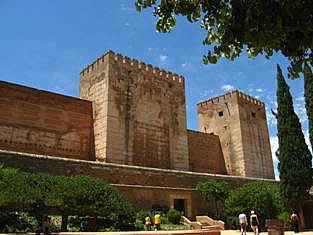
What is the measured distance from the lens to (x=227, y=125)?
25062 millimetres

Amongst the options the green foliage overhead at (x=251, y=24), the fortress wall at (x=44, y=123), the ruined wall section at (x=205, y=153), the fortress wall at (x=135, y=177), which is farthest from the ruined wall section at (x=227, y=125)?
the green foliage overhead at (x=251, y=24)

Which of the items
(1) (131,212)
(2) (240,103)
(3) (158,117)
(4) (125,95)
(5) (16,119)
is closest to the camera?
(1) (131,212)

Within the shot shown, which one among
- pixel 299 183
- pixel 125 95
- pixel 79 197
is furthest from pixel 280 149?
pixel 79 197

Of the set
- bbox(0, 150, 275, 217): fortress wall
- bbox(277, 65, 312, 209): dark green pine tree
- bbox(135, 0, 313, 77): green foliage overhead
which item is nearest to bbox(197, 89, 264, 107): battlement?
bbox(277, 65, 312, 209): dark green pine tree

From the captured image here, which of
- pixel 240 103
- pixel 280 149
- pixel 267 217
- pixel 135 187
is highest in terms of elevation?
pixel 240 103

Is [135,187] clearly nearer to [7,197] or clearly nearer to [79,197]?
[79,197]

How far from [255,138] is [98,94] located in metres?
13.0

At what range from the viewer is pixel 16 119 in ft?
50.3

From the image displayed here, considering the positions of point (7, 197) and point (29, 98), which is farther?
point (29, 98)

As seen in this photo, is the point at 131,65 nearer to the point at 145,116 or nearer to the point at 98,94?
the point at 98,94

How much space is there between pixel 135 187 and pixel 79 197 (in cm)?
419

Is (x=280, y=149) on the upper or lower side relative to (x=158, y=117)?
lower

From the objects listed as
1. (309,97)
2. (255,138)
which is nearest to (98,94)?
(309,97)

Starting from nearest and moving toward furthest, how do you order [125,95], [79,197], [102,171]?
[79,197]
[102,171]
[125,95]
